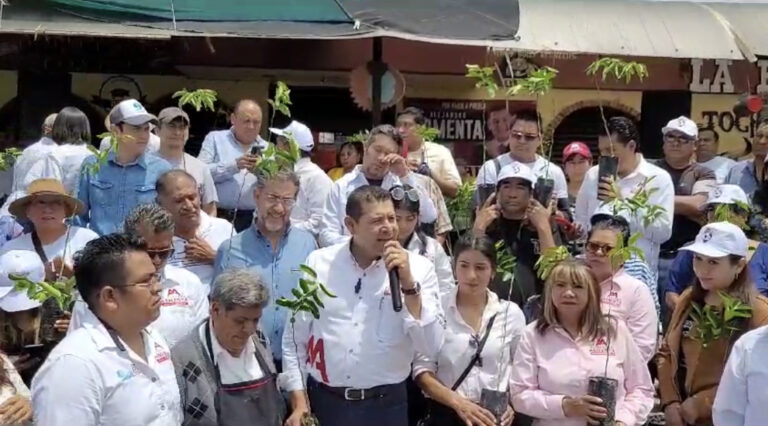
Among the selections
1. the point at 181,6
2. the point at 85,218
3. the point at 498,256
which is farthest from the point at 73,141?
the point at 498,256

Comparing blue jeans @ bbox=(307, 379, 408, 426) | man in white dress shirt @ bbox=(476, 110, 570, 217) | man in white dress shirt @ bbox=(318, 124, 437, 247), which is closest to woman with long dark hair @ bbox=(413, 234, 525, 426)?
blue jeans @ bbox=(307, 379, 408, 426)

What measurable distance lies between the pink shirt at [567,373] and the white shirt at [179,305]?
141 cm

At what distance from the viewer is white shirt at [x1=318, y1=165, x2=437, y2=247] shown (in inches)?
217

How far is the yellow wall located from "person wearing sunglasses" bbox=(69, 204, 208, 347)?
29.3 ft

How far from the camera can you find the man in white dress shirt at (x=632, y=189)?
5.70m

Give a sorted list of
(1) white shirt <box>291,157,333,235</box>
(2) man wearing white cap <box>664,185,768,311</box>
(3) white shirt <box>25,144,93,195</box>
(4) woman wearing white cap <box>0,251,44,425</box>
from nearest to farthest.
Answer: (4) woman wearing white cap <box>0,251,44,425</box>, (2) man wearing white cap <box>664,185,768,311</box>, (3) white shirt <box>25,144,93,195</box>, (1) white shirt <box>291,157,333,235</box>

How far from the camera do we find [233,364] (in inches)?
157

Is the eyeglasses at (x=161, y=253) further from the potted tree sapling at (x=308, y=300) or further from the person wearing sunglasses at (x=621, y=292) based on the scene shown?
the person wearing sunglasses at (x=621, y=292)

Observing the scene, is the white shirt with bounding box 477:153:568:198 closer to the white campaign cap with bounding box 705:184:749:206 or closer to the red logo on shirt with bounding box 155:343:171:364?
the white campaign cap with bounding box 705:184:749:206

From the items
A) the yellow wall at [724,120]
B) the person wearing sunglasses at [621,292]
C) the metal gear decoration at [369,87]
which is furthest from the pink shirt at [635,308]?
the yellow wall at [724,120]

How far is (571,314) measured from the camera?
4.58 meters

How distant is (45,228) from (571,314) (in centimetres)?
256

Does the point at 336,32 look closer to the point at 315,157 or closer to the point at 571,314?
the point at 315,157

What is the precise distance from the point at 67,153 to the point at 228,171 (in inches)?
36.3
